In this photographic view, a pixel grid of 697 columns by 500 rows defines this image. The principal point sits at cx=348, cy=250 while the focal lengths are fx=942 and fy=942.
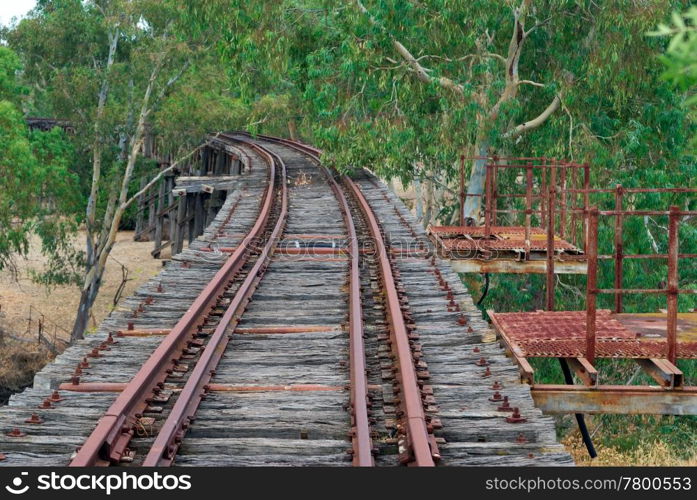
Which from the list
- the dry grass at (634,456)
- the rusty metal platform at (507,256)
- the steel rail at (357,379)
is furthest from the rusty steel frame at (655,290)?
the dry grass at (634,456)

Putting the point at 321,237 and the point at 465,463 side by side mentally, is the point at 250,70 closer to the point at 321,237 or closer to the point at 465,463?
the point at 321,237

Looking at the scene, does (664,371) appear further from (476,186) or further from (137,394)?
(476,186)

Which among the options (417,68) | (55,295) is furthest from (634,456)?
(55,295)

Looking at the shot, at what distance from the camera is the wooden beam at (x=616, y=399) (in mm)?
6902

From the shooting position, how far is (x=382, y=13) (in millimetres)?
17641

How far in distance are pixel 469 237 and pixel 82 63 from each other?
21.7 meters

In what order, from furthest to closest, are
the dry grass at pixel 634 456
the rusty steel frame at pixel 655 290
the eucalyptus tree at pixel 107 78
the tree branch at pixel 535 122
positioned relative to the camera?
the eucalyptus tree at pixel 107 78 < the tree branch at pixel 535 122 < the dry grass at pixel 634 456 < the rusty steel frame at pixel 655 290

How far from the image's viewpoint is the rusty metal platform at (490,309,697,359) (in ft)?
24.6

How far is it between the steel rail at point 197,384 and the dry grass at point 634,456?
5595 mm

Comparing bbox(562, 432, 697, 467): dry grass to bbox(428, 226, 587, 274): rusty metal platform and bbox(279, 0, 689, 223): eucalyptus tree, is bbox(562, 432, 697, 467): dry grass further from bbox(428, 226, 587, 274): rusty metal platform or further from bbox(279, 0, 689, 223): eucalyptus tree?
bbox(279, 0, 689, 223): eucalyptus tree

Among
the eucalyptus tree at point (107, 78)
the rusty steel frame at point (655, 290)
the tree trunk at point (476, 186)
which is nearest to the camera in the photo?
the rusty steel frame at point (655, 290)

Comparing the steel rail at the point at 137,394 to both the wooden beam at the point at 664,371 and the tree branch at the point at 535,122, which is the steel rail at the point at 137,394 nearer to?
the wooden beam at the point at 664,371

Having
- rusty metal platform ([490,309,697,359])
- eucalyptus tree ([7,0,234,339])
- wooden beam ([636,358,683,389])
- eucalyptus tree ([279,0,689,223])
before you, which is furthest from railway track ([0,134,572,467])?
eucalyptus tree ([7,0,234,339])
